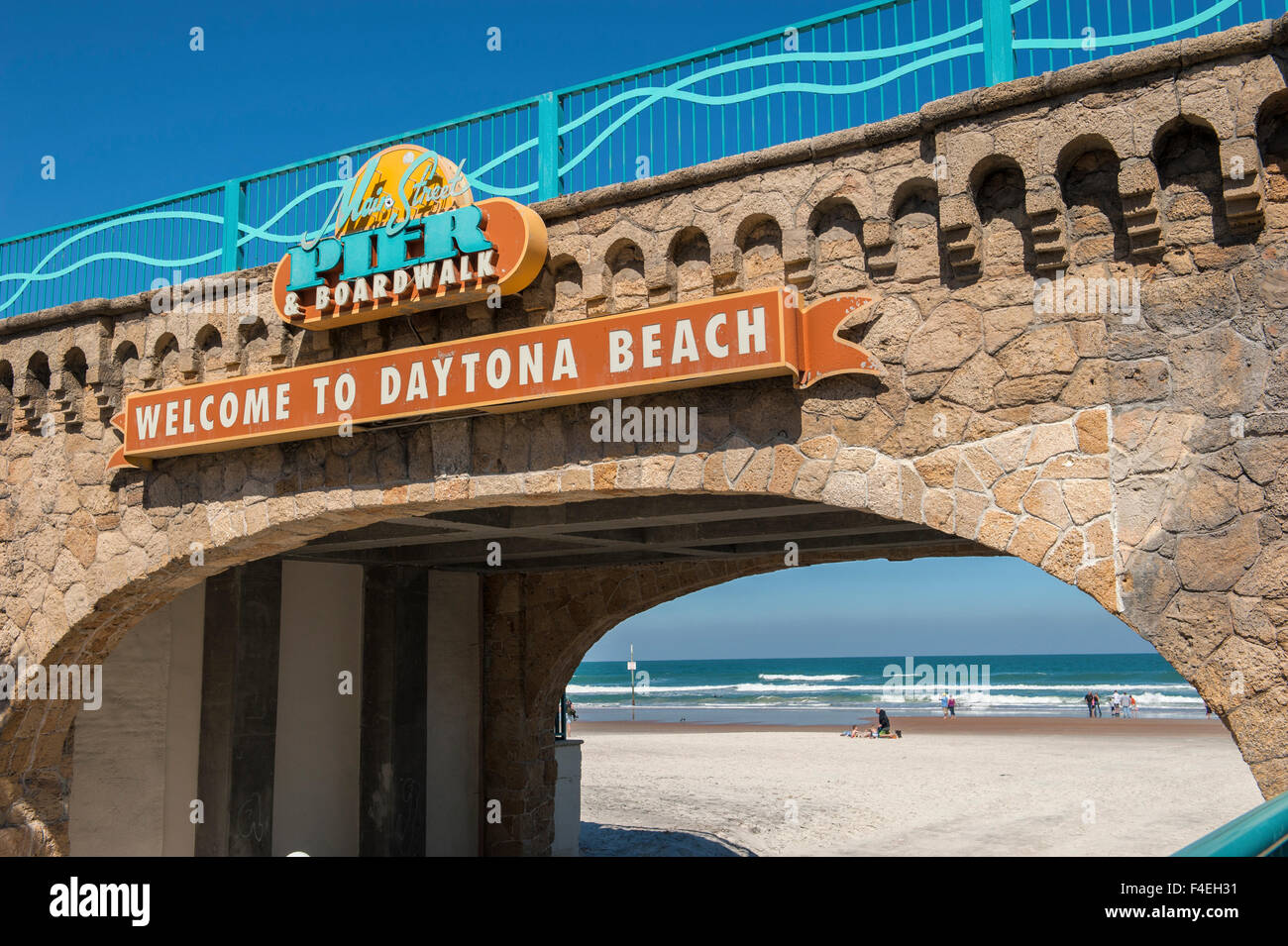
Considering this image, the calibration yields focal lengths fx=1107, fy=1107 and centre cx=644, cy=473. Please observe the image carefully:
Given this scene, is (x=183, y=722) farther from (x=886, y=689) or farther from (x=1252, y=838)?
(x=886, y=689)

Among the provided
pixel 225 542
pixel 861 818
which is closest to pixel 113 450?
pixel 225 542

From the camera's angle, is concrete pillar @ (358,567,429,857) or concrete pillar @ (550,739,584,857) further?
concrete pillar @ (550,739,584,857)

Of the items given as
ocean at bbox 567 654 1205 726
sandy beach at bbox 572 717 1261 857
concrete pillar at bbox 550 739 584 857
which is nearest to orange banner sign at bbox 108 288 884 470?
concrete pillar at bbox 550 739 584 857

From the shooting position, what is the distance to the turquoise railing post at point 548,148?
6.52 metres

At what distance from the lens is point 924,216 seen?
5.43 meters

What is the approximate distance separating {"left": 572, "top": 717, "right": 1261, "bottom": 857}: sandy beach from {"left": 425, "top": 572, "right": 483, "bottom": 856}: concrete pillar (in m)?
1.99

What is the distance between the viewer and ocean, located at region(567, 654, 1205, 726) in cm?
4434

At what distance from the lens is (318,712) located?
10312 millimetres

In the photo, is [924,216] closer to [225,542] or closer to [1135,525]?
[1135,525]

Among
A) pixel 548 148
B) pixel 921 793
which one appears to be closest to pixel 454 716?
pixel 548 148

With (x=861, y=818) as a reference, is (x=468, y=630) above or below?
above

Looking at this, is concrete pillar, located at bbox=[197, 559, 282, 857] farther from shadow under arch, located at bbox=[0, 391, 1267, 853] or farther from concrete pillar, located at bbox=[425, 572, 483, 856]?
concrete pillar, located at bbox=[425, 572, 483, 856]
